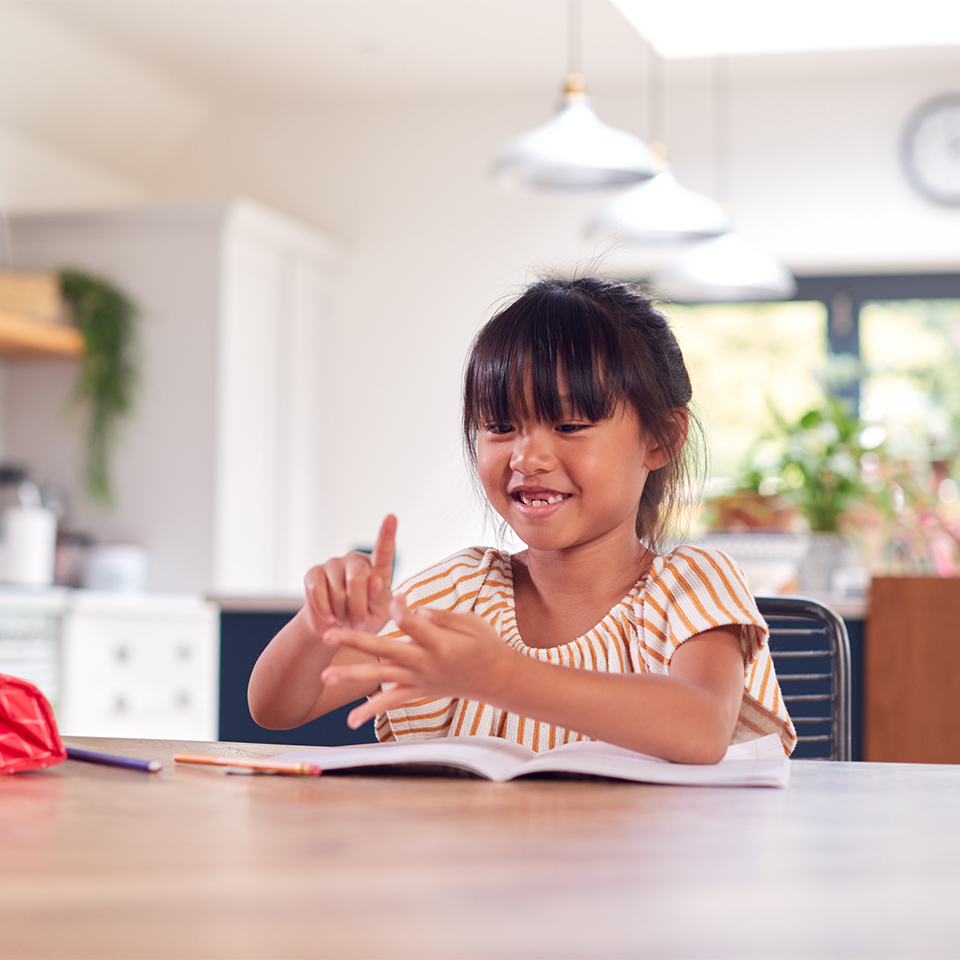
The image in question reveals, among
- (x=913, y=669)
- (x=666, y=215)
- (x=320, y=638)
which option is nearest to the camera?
(x=320, y=638)

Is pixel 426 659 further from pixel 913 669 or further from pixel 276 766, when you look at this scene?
pixel 913 669

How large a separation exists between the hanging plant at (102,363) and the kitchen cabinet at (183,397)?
0.04m

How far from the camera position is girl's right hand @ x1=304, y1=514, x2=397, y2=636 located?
2.60 ft

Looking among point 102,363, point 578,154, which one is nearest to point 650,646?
point 578,154

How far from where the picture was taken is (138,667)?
3.74m

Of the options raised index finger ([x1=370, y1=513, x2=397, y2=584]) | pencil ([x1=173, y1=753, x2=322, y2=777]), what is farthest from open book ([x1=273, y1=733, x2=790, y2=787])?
raised index finger ([x1=370, y1=513, x2=397, y2=584])

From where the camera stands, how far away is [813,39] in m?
4.16

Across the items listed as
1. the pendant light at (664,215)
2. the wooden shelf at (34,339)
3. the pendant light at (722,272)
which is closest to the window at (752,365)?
the pendant light at (722,272)

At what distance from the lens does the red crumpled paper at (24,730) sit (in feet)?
2.38

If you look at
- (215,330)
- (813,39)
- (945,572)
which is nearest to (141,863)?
(945,572)

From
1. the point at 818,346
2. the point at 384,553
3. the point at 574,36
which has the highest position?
→ the point at 574,36

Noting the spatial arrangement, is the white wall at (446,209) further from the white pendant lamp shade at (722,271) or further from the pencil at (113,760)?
the pencil at (113,760)

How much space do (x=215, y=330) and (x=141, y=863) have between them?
3.73 meters

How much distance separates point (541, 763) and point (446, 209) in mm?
4221
